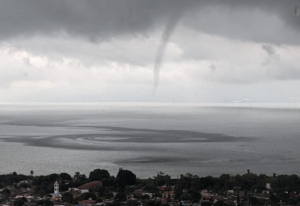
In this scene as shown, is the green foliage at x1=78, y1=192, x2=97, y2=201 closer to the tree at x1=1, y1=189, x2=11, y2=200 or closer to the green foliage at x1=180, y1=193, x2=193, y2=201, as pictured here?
the tree at x1=1, y1=189, x2=11, y2=200

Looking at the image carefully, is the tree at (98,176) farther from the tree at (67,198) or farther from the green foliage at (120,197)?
the green foliage at (120,197)

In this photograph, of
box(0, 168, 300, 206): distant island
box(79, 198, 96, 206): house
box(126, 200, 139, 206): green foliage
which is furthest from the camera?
box(0, 168, 300, 206): distant island

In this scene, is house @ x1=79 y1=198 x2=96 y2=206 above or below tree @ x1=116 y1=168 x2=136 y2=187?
below

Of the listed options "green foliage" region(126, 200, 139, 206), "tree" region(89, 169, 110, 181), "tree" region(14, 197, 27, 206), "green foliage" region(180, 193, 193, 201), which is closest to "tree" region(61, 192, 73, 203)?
"tree" region(14, 197, 27, 206)

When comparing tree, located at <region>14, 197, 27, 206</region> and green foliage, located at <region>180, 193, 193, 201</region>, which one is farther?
green foliage, located at <region>180, 193, 193, 201</region>

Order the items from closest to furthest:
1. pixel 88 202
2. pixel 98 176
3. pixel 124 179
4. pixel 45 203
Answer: pixel 45 203
pixel 88 202
pixel 124 179
pixel 98 176

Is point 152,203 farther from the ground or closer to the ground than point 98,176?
closer to the ground

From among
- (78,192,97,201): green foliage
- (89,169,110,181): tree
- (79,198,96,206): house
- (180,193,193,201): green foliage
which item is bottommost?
(79,198,96,206): house

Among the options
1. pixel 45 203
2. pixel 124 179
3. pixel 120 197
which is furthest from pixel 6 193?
pixel 124 179

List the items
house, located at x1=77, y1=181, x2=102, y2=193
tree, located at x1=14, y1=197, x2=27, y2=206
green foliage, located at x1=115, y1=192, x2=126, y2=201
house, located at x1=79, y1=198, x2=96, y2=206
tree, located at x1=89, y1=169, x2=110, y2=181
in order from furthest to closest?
tree, located at x1=89, y1=169, x2=110, y2=181, house, located at x1=77, y1=181, x2=102, y2=193, green foliage, located at x1=115, y1=192, x2=126, y2=201, house, located at x1=79, y1=198, x2=96, y2=206, tree, located at x1=14, y1=197, x2=27, y2=206

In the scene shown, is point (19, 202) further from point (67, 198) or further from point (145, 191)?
point (145, 191)
